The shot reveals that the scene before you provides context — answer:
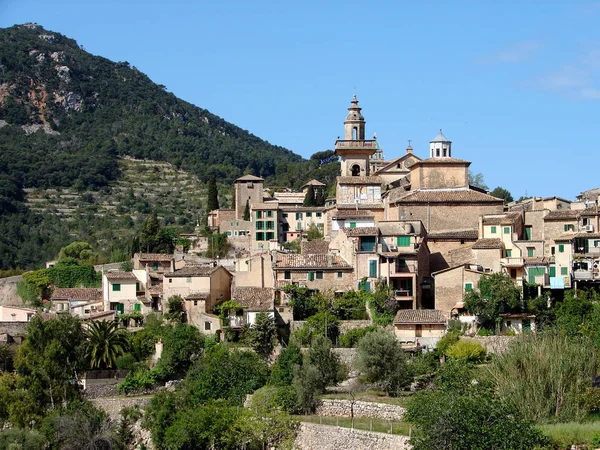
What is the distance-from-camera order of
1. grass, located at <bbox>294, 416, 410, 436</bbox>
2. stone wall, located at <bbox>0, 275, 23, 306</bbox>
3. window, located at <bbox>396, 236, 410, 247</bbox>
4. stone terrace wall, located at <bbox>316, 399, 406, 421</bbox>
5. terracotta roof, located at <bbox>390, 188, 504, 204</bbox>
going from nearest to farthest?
grass, located at <bbox>294, 416, 410, 436</bbox>
stone terrace wall, located at <bbox>316, 399, 406, 421</bbox>
window, located at <bbox>396, 236, 410, 247</bbox>
terracotta roof, located at <bbox>390, 188, 504, 204</bbox>
stone wall, located at <bbox>0, 275, 23, 306</bbox>

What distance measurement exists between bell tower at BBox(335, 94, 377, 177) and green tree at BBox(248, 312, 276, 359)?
17541mm

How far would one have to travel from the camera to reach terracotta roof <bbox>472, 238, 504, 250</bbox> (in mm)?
47281

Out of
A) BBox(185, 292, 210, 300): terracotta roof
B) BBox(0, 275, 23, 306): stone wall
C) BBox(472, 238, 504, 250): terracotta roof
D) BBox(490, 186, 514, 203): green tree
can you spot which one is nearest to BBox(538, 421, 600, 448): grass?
BBox(472, 238, 504, 250): terracotta roof

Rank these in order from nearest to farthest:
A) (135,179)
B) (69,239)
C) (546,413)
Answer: (546,413) < (69,239) < (135,179)

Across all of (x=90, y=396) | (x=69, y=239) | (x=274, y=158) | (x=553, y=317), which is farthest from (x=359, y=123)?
(x=274, y=158)

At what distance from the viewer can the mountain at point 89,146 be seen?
4213 inches

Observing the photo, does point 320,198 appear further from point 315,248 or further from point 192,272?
point 192,272

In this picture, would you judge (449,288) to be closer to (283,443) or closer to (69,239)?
(283,443)

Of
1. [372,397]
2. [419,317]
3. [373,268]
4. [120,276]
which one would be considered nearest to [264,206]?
[120,276]

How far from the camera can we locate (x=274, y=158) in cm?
16075

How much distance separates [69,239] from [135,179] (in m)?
29.0

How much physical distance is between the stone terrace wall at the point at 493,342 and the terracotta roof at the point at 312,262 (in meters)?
7.22

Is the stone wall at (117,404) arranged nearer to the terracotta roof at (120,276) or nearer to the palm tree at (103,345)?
the palm tree at (103,345)

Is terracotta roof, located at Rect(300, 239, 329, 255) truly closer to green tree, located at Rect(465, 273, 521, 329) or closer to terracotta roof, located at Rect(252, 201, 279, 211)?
green tree, located at Rect(465, 273, 521, 329)
